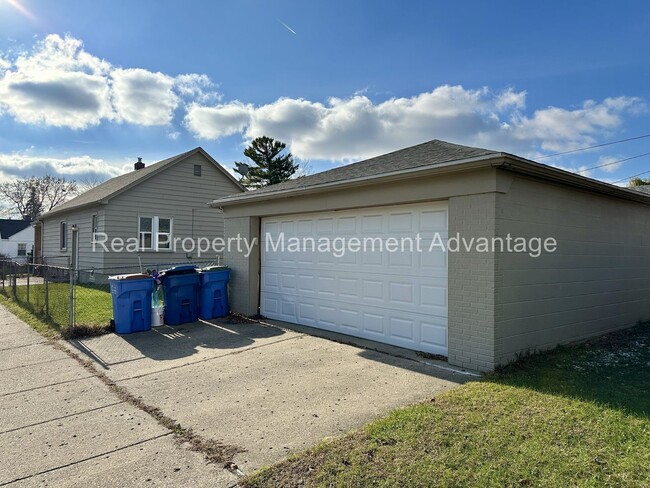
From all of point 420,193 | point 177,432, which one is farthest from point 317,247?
point 177,432

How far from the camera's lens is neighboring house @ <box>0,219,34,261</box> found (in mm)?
43906

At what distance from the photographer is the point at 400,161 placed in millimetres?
6934

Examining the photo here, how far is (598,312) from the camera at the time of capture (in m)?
7.26

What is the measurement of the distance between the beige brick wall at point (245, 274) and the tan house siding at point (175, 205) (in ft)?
19.4

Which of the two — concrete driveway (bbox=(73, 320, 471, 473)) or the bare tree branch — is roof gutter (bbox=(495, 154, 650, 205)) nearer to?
concrete driveway (bbox=(73, 320, 471, 473))

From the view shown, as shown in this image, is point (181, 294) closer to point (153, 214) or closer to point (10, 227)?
point (153, 214)

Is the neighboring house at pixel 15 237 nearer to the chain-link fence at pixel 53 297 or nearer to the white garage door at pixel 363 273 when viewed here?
the chain-link fence at pixel 53 297

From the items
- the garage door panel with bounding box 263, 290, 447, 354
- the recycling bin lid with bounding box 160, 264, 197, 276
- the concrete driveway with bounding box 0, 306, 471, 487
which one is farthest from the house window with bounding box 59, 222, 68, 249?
the garage door panel with bounding box 263, 290, 447, 354

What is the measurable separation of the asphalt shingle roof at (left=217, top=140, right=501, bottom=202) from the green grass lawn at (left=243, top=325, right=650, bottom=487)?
290cm

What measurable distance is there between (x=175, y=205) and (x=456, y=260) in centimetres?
1329

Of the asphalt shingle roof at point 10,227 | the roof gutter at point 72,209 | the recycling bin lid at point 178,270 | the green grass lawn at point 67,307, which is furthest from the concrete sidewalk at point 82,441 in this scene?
the asphalt shingle roof at point 10,227

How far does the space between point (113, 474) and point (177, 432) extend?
2.35 ft

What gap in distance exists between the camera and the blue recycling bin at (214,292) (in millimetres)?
8953

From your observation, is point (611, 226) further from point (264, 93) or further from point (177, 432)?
point (264, 93)
